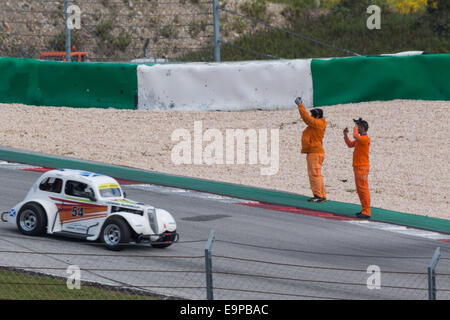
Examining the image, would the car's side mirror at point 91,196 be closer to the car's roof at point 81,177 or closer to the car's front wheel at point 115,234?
the car's roof at point 81,177

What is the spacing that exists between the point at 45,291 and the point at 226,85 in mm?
14447

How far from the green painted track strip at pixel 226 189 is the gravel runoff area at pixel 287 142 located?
74 cm

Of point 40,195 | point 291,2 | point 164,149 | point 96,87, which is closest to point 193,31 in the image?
point 291,2

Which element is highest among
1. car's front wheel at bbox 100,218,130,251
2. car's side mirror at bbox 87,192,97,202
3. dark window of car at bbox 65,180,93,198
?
dark window of car at bbox 65,180,93,198

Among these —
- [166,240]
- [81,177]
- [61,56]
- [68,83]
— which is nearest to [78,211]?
[81,177]

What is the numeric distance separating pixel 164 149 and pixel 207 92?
311 cm

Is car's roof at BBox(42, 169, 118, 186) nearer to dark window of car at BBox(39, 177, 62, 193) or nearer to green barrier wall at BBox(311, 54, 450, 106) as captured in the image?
dark window of car at BBox(39, 177, 62, 193)

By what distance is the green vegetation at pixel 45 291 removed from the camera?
9.21 meters

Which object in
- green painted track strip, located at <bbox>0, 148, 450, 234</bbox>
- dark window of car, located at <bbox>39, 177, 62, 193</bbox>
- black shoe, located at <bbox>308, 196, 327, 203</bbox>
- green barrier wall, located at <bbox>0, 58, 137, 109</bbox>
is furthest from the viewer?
green barrier wall, located at <bbox>0, 58, 137, 109</bbox>

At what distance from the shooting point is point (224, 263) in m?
11.5

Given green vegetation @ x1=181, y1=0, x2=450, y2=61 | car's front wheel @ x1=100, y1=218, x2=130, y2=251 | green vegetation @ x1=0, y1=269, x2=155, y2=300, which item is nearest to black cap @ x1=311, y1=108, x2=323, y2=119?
car's front wheel @ x1=100, y1=218, x2=130, y2=251

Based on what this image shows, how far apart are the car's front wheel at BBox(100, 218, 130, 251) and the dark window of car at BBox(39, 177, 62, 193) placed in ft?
4.02

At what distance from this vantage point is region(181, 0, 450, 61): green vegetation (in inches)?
1265

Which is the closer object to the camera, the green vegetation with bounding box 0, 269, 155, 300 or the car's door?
the green vegetation with bounding box 0, 269, 155, 300
